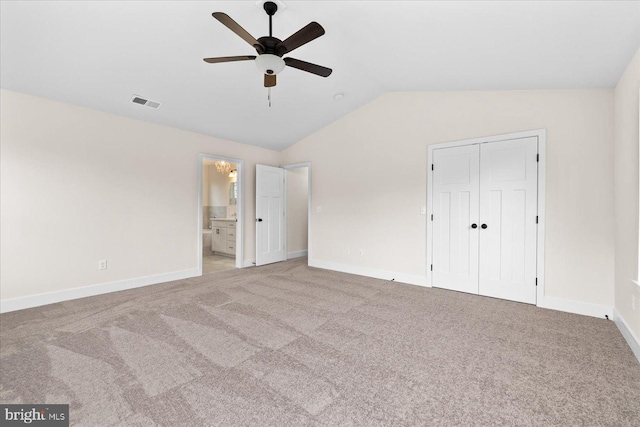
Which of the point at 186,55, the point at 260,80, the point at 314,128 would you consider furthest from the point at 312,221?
the point at 186,55

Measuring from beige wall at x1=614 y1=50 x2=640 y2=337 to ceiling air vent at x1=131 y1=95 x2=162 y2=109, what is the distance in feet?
16.9

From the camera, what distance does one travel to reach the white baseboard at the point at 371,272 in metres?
4.28

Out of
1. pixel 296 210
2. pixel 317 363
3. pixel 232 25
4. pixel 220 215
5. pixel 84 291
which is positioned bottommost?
pixel 317 363

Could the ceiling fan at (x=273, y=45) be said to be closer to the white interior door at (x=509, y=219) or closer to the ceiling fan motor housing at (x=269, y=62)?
the ceiling fan motor housing at (x=269, y=62)

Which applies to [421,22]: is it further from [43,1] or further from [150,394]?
[150,394]

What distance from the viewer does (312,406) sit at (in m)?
1.63

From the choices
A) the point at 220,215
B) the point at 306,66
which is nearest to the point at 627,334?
the point at 306,66

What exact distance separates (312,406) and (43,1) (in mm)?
3640

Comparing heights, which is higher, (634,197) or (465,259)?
(634,197)

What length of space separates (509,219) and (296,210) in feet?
14.8

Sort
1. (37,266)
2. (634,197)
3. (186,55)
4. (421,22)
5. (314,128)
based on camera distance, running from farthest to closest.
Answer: (314,128), (37,266), (186,55), (421,22), (634,197)

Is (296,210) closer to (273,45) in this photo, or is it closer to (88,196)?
(88,196)

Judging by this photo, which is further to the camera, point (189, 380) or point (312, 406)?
point (189, 380)

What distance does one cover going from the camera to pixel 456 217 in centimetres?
392
